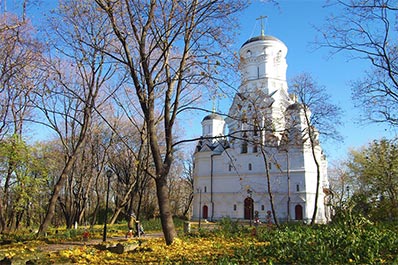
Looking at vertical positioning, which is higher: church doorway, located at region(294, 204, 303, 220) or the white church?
the white church

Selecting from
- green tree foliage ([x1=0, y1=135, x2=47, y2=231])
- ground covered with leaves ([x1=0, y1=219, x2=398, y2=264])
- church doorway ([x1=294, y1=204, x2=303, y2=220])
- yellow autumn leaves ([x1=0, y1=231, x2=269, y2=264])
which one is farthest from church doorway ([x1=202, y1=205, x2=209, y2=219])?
yellow autumn leaves ([x1=0, y1=231, x2=269, y2=264])

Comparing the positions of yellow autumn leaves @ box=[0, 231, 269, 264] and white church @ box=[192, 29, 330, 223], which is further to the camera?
white church @ box=[192, 29, 330, 223]

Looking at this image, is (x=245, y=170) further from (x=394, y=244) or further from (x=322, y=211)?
(x=394, y=244)

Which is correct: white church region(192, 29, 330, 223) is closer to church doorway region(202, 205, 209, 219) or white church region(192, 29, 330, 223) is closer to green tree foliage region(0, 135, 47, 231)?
church doorway region(202, 205, 209, 219)

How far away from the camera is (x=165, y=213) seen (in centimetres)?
1016

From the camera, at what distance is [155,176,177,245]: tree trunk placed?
392 inches

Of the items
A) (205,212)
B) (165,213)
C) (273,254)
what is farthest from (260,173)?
(273,254)

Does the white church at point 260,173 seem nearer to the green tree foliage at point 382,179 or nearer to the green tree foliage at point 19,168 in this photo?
the green tree foliage at point 382,179

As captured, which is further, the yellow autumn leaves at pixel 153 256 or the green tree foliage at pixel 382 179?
the green tree foliage at pixel 382 179

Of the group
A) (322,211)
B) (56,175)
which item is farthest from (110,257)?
(322,211)

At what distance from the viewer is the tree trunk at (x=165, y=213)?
996 centimetres

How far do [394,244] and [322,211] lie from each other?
34.8 m

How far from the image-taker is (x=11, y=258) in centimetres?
722

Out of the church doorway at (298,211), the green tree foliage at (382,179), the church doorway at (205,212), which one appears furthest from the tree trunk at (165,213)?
the church doorway at (205,212)
